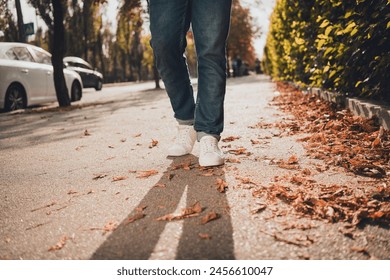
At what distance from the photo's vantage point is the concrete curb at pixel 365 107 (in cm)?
276

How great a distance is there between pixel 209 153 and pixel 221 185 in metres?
0.50

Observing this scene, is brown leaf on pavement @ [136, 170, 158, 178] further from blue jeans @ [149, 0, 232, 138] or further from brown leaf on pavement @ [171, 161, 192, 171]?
blue jeans @ [149, 0, 232, 138]

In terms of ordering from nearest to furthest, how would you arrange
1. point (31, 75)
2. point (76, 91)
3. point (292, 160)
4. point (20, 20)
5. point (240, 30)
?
point (292, 160) → point (31, 75) → point (76, 91) → point (20, 20) → point (240, 30)

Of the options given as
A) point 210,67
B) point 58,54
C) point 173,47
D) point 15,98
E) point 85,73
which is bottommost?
point 15,98

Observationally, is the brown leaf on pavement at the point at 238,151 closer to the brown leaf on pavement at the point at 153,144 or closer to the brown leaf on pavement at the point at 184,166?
the brown leaf on pavement at the point at 184,166

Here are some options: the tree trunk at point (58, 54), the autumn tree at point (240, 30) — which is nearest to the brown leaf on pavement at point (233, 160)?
the tree trunk at point (58, 54)

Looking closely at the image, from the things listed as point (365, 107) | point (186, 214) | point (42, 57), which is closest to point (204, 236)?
point (186, 214)

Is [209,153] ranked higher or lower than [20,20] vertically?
lower

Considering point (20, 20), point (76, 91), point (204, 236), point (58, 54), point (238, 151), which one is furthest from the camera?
point (20, 20)

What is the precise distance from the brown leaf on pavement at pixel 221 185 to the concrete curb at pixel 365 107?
1.55 m

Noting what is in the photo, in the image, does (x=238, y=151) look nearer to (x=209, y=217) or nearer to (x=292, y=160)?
(x=292, y=160)

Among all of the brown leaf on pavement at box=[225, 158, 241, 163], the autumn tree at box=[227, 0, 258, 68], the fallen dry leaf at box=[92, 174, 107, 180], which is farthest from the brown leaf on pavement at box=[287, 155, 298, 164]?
the autumn tree at box=[227, 0, 258, 68]

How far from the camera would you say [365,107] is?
315 centimetres
